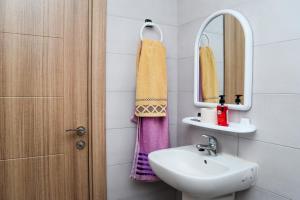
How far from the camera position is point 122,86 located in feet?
5.15

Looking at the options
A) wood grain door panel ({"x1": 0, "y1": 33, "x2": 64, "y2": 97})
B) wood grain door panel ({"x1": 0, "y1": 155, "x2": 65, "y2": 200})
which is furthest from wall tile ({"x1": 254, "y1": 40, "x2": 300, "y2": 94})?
wood grain door panel ({"x1": 0, "y1": 155, "x2": 65, "y2": 200})

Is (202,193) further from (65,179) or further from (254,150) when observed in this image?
(65,179)

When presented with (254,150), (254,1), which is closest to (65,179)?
(254,150)

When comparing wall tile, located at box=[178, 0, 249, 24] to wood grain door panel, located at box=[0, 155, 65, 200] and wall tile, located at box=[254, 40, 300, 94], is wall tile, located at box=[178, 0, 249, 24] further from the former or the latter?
wood grain door panel, located at box=[0, 155, 65, 200]

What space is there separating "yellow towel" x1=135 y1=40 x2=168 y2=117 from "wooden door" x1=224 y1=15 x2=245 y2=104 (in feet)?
1.40

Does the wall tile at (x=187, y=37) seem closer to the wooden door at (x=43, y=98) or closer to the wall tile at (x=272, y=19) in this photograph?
the wall tile at (x=272, y=19)

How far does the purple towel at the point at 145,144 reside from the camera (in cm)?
155

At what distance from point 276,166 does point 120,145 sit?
96cm

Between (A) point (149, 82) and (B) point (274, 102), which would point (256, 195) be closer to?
(B) point (274, 102)

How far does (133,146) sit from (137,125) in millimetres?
158

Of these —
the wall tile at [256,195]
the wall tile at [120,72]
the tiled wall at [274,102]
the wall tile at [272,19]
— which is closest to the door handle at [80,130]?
the wall tile at [120,72]

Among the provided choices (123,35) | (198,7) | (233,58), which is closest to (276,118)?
(233,58)

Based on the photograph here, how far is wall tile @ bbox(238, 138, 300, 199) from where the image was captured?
1.03 m

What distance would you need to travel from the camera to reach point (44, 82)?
4.53 feet
